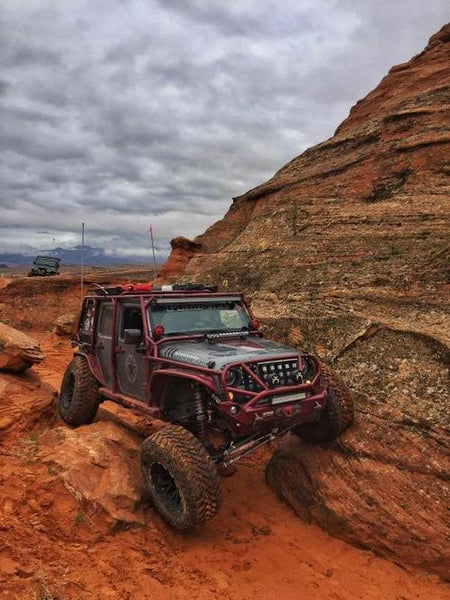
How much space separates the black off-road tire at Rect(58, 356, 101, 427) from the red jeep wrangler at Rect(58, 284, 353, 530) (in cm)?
2

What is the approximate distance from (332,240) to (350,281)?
1.97 m

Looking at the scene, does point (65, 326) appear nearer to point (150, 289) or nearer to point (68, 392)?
point (68, 392)

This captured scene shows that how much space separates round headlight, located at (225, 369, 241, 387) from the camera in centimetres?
516

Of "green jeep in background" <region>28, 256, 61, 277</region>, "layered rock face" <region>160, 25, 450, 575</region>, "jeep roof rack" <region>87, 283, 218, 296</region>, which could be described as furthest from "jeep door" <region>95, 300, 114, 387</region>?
"green jeep in background" <region>28, 256, 61, 277</region>

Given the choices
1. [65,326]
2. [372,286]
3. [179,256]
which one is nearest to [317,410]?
[372,286]

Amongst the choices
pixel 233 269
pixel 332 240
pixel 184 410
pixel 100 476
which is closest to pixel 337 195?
pixel 332 240

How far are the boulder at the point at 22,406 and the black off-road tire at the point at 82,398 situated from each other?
1.26 feet

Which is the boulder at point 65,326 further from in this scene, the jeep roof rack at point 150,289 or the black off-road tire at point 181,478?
the black off-road tire at point 181,478

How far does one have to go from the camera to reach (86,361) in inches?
315

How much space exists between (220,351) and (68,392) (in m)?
3.87

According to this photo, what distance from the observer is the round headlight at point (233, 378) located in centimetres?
516

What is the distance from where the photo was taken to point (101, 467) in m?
6.11

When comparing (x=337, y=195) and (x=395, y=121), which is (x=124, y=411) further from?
(x=395, y=121)

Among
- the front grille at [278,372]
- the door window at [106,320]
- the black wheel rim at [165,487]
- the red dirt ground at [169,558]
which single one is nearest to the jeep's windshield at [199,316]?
the door window at [106,320]
